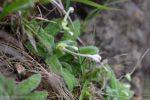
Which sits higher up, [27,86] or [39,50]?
[39,50]

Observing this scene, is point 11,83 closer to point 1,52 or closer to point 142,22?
point 1,52

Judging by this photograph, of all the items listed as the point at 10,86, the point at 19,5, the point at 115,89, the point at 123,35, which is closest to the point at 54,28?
the point at 19,5

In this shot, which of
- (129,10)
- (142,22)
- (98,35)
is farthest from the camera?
(142,22)

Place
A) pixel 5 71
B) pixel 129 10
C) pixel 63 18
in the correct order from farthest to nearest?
pixel 129 10 < pixel 63 18 < pixel 5 71

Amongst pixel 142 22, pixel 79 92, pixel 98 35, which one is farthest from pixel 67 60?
pixel 142 22

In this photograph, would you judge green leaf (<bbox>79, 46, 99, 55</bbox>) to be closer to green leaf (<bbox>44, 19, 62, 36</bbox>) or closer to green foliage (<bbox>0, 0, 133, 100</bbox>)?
green foliage (<bbox>0, 0, 133, 100</bbox>)

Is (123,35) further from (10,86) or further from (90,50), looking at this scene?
(10,86)
